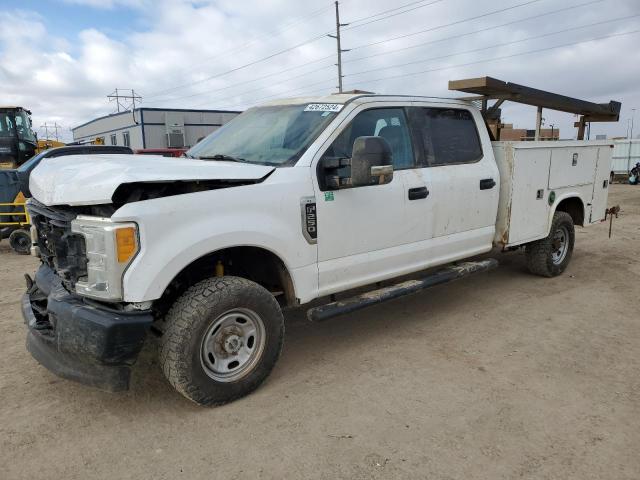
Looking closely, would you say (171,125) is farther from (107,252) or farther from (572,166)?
(107,252)

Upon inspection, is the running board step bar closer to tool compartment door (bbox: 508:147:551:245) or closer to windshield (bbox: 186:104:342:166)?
tool compartment door (bbox: 508:147:551:245)

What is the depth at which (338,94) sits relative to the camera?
4281 mm

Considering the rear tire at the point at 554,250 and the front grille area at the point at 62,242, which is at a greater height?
the front grille area at the point at 62,242

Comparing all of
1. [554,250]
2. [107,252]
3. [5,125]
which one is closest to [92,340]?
[107,252]

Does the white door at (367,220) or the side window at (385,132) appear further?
the side window at (385,132)

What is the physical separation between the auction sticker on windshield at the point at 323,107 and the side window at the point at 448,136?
2.96 ft

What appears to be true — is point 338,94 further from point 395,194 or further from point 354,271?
point 354,271

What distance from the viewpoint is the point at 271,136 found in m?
3.98

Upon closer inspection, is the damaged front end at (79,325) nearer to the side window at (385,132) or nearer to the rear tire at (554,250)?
the side window at (385,132)

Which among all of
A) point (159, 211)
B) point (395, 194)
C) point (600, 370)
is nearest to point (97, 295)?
point (159, 211)

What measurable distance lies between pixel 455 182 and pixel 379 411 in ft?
7.44

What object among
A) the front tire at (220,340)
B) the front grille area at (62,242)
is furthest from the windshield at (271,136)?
the front grille area at (62,242)

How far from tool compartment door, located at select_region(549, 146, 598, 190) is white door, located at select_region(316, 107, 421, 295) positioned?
2.31 meters

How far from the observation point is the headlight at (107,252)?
274 centimetres
